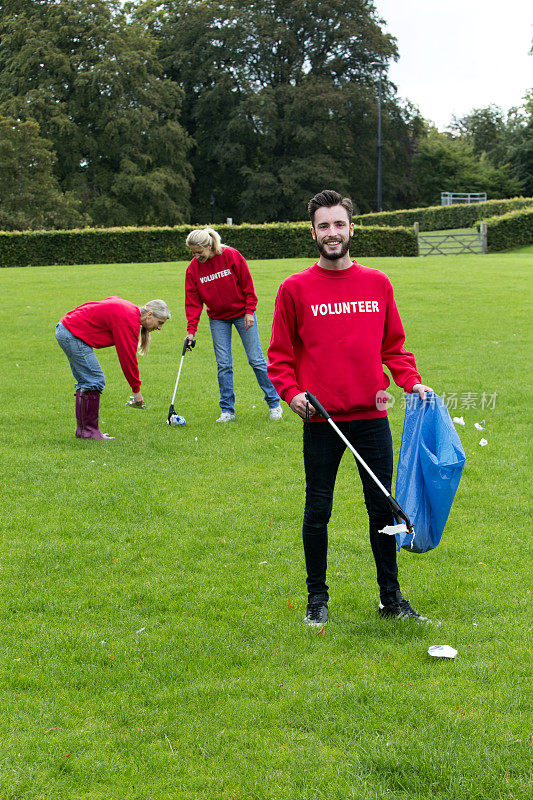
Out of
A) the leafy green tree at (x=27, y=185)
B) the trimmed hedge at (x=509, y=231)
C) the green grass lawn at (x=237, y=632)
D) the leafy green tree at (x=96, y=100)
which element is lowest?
the green grass lawn at (x=237, y=632)

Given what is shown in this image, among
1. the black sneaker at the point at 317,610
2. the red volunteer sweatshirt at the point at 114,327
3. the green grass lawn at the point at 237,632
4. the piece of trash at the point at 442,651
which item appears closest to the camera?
the green grass lawn at the point at 237,632

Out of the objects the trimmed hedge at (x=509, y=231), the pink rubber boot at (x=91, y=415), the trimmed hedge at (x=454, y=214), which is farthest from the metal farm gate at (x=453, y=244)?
the pink rubber boot at (x=91, y=415)

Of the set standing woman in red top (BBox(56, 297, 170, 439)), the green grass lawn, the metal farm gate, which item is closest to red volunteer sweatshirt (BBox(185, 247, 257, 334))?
standing woman in red top (BBox(56, 297, 170, 439))

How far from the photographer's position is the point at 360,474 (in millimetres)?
4121

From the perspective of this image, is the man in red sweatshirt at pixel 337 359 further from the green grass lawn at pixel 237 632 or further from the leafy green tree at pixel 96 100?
the leafy green tree at pixel 96 100

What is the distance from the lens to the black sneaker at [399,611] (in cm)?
426

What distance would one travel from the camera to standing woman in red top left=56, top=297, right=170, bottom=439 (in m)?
7.79

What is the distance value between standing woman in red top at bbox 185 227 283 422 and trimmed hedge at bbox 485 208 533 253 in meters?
25.8

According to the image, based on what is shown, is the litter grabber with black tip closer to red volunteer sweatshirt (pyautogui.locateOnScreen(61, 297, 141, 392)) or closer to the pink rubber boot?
red volunteer sweatshirt (pyautogui.locateOnScreen(61, 297, 141, 392))

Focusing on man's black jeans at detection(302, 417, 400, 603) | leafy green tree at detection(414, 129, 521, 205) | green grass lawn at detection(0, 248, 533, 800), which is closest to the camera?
green grass lawn at detection(0, 248, 533, 800)

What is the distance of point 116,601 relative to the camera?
462 centimetres

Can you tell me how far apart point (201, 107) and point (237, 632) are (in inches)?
1990

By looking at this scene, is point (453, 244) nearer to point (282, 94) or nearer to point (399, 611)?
point (282, 94)

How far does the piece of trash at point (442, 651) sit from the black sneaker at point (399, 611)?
38 cm
